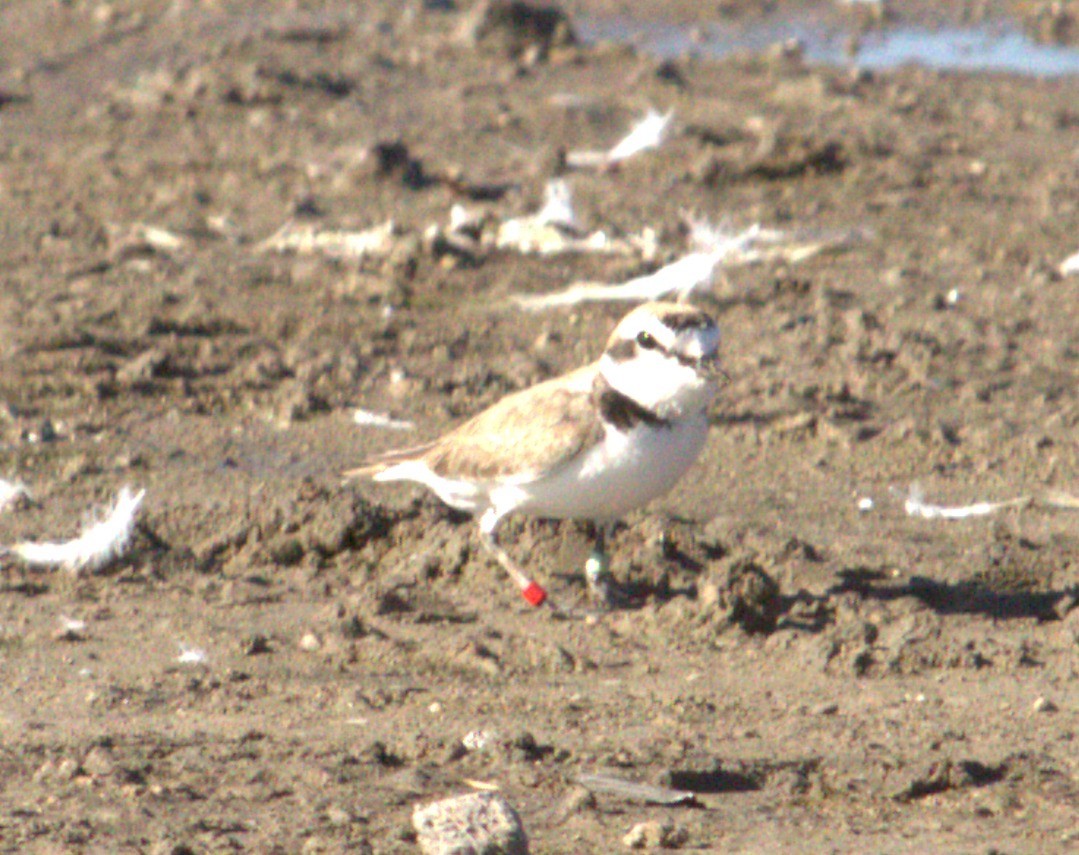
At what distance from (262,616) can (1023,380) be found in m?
3.59

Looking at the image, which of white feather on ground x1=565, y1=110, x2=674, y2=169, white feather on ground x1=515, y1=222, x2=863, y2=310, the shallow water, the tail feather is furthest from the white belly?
the shallow water

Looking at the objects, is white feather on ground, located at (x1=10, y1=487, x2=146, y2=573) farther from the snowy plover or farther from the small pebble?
the small pebble

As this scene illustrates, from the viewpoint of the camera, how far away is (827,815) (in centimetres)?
473

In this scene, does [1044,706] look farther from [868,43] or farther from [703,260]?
[868,43]

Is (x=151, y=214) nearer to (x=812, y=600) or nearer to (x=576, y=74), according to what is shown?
(x=576, y=74)

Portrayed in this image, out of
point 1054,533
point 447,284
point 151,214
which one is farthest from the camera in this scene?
point 151,214

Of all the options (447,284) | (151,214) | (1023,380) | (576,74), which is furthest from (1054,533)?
(576,74)

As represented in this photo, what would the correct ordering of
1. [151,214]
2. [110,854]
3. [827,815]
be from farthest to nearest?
1. [151,214]
2. [827,815]
3. [110,854]

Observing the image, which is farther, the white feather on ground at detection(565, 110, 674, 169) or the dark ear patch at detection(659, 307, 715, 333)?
the white feather on ground at detection(565, 110, 674, 169)

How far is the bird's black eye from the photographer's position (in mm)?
5949

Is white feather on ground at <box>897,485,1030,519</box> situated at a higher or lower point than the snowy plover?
lower

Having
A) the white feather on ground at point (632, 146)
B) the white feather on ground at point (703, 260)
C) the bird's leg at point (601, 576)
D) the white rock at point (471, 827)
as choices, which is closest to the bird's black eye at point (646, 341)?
the bird's leg at point (601, 576)

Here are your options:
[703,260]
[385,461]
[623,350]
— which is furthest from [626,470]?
[703,260]

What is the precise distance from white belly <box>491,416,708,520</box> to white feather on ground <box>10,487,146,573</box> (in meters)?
1.36
